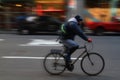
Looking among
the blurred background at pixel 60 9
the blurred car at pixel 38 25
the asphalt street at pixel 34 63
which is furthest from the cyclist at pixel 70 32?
the blurred background at pixel 60 9

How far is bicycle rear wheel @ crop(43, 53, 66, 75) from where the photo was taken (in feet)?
36.4

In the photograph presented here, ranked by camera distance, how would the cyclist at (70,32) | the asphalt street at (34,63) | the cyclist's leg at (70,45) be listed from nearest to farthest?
the cyclist at (70,32)
the cyclist's leg at (70,45)
the asphalt street at (34,63)

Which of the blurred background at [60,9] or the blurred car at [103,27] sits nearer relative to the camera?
the blurred car at [103,27]

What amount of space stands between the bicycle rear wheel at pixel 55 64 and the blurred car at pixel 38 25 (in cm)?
1412

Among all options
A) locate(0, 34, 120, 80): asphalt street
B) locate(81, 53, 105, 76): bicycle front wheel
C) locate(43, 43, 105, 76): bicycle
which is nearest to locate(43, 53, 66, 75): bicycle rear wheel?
locate(43, 43, 105, 76): bicycle

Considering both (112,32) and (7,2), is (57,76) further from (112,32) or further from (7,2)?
(7,2)

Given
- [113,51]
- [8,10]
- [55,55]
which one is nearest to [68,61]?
[55,55]

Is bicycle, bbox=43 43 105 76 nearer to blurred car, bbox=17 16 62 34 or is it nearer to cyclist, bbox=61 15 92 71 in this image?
cyclist, bbox=61 15 92 71

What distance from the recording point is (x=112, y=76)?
11070 millimetres

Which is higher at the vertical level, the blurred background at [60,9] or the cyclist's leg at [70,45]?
the cyclist's leg at [70,45]

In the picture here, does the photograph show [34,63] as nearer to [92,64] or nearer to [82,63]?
[82,63]

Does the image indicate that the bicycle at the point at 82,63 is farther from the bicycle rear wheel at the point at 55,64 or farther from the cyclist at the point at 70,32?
the cyclist at the point at 70,32

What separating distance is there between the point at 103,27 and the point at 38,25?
3756mm

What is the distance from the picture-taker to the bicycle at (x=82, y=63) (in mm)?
11062
